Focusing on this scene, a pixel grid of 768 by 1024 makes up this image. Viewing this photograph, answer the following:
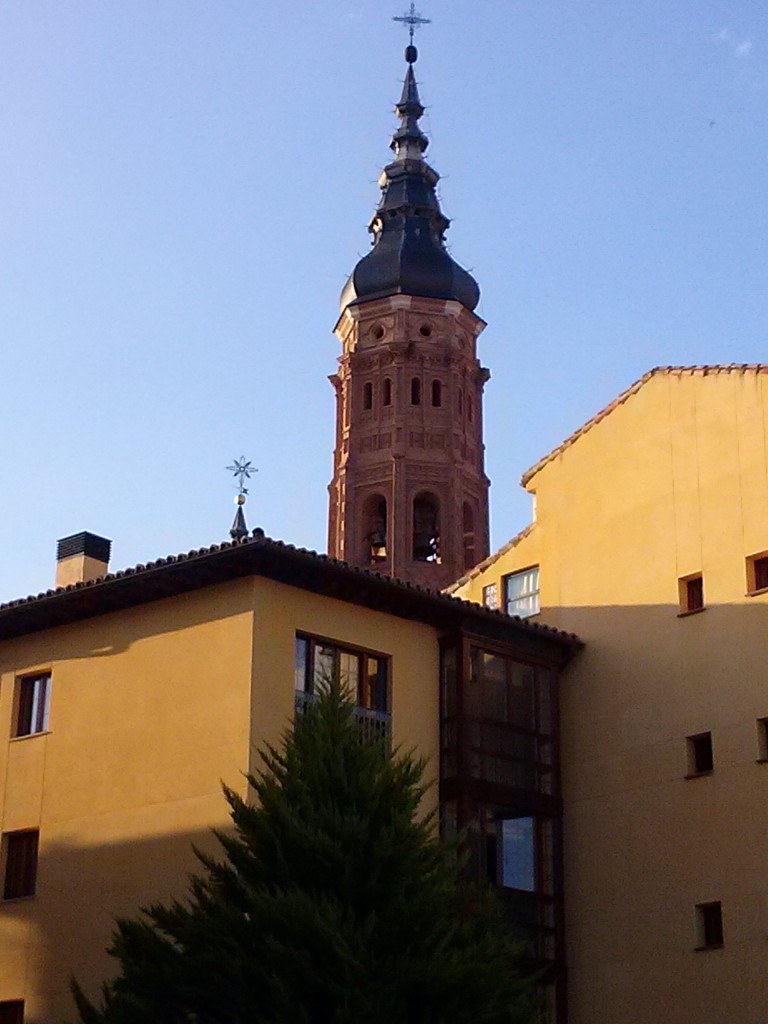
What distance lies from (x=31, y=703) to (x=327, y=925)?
37.8ft

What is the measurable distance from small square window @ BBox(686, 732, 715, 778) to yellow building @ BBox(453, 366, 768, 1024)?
4 cm

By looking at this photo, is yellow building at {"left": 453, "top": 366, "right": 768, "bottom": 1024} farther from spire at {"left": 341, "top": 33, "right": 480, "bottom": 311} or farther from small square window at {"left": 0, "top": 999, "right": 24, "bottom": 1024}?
spire at {"left": 341, "top": 33, "right": 480, "bottom": 311}

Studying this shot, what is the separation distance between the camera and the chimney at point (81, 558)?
3884 centimetres

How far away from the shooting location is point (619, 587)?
36.0 m

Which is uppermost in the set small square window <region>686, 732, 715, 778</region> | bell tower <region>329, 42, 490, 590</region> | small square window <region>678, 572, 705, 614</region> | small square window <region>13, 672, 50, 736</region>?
bell tower <region>329, 42, 490, 590</region>

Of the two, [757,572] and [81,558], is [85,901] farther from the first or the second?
[757,572]

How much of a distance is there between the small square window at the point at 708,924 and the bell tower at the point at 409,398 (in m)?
44.5

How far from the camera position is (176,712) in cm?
3173

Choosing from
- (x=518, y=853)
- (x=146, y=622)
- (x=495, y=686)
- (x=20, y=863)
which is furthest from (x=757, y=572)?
(x=20, y=863)

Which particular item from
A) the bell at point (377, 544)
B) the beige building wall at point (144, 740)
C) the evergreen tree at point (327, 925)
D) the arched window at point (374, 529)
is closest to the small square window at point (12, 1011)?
the beige building wall at point (144, 740)

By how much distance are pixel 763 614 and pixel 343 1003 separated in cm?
1215

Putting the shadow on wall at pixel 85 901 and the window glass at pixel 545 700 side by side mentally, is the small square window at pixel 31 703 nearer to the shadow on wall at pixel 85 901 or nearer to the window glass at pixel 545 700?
the shadow on wall at pixel 85 901

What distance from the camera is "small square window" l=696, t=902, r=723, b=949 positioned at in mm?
32531

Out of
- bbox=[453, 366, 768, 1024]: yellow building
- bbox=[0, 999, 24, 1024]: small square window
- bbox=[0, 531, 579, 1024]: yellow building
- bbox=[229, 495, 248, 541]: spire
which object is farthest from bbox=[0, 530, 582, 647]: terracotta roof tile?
bbox=[229, 495, 248, 541]: spire
